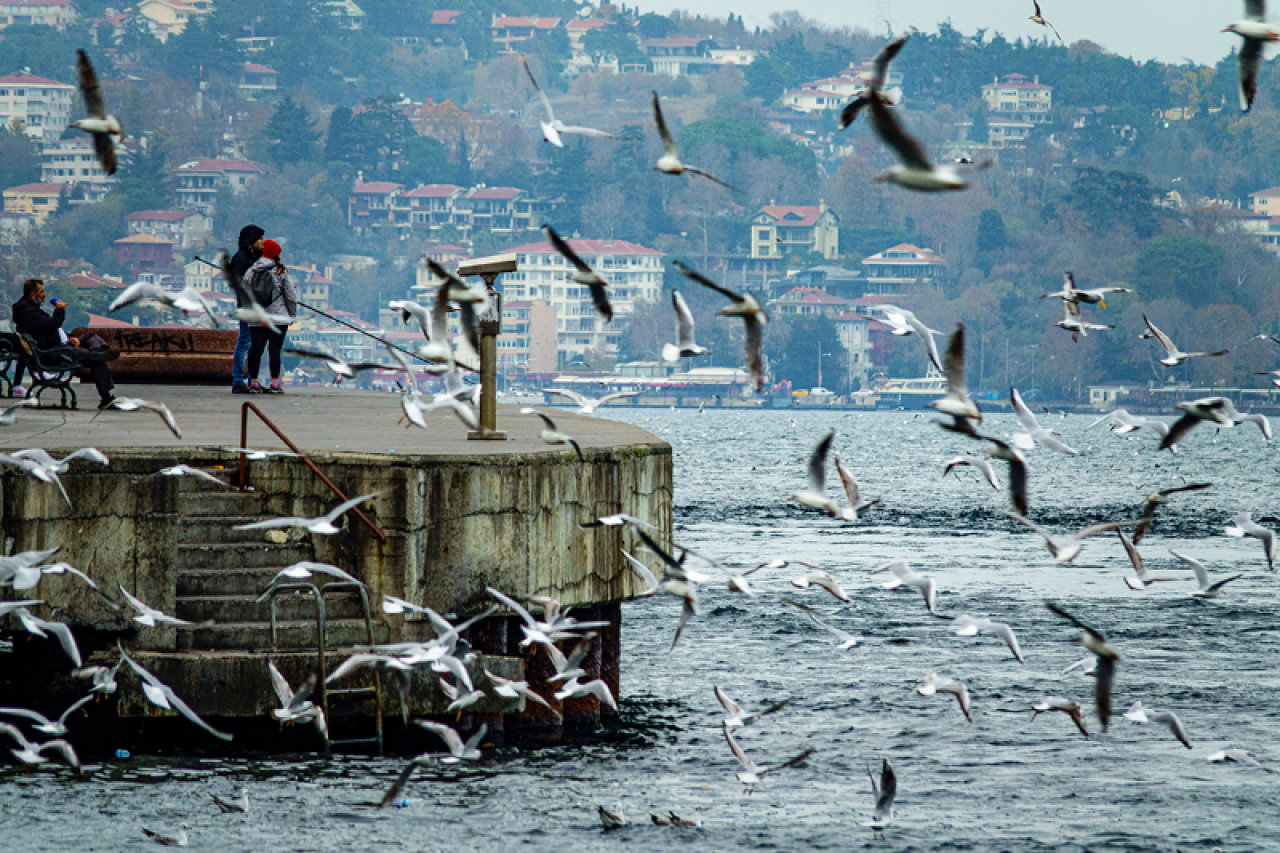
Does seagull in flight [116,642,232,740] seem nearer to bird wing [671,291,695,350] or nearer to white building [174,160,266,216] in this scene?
bird wing [671,291,695,350]

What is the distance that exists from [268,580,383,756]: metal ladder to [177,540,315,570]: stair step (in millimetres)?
202

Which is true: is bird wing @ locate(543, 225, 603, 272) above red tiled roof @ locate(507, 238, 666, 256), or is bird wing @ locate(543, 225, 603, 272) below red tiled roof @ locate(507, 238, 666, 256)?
below

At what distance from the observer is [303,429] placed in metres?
13.8

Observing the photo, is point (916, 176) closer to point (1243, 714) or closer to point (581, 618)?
point (581, 618)

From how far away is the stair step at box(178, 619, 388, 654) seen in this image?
10.7 m

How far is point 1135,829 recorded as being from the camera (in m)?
11.1

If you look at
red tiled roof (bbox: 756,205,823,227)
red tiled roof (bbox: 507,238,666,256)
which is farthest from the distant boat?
red tiled roof (bbox: 756,205,823,227)

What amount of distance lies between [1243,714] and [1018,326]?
140 m

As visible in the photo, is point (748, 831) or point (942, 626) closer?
point (748, 831)

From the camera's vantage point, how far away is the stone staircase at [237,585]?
35.4ft

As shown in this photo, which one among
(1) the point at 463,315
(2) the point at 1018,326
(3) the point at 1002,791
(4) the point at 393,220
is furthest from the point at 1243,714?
(4) the point at 393,220

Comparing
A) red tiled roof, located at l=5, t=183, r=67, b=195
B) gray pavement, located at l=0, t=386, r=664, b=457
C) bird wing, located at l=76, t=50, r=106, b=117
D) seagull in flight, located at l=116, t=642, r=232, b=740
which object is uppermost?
red tiled roof, located at l=5, t=183, r=67, b=195

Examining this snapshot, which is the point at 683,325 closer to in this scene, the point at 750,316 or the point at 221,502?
the point at 750,316

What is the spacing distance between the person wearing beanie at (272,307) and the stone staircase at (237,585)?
511 cm
